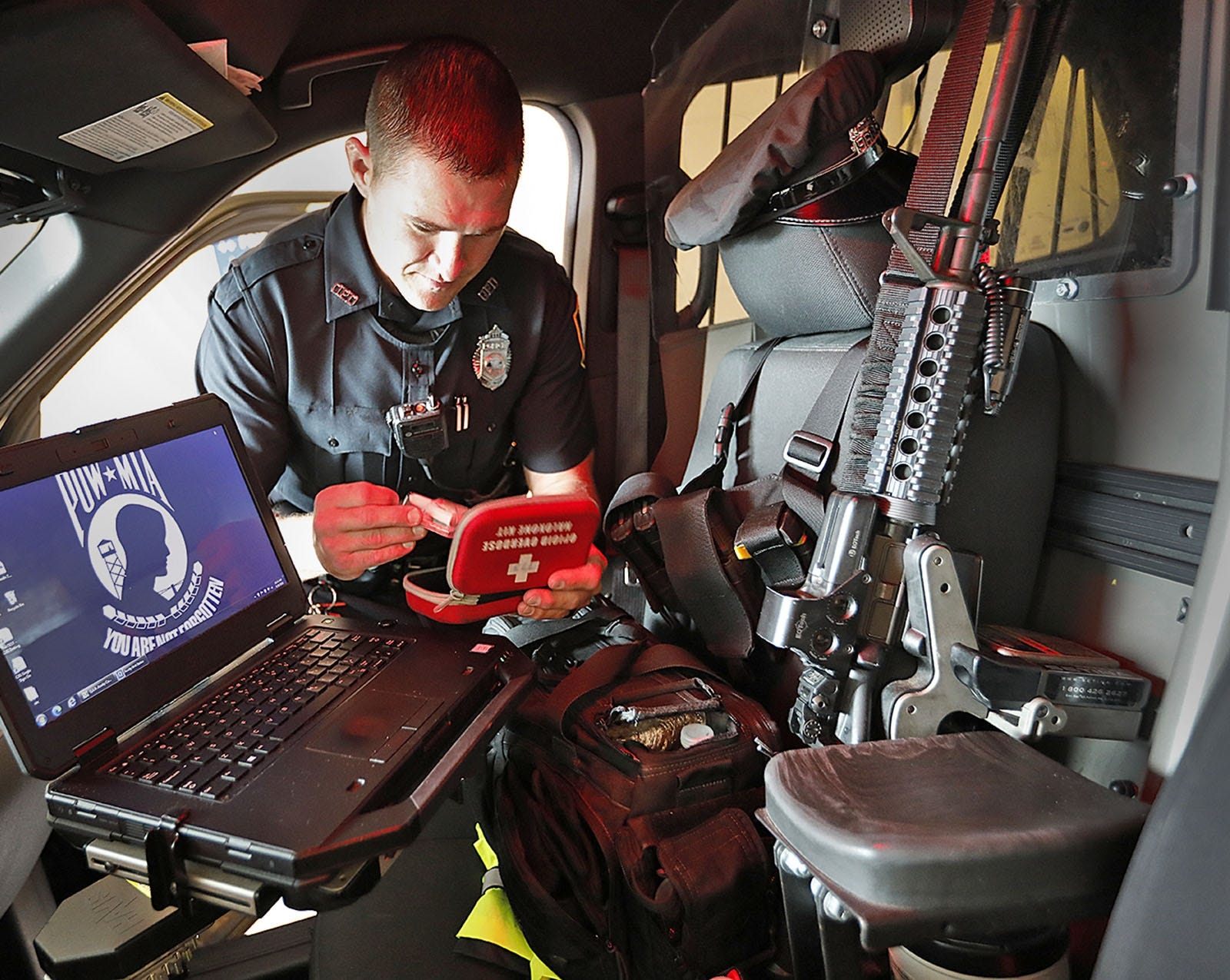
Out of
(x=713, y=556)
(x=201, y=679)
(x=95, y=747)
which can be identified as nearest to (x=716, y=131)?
(x=713, y=556)

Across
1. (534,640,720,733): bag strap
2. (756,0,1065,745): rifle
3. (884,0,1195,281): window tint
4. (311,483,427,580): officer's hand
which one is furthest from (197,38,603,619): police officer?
(884,0,1195,281): window tint

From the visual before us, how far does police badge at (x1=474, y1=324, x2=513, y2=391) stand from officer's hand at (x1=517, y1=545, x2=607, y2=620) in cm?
44

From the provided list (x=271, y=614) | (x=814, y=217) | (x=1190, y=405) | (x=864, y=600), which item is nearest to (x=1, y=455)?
(x=271, y=614)

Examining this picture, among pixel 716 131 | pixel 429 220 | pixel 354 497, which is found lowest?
pixel 354 497

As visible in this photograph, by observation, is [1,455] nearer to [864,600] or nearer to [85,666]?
[85,666]

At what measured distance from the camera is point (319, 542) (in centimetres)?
147

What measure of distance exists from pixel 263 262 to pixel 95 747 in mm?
1013

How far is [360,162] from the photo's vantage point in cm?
158

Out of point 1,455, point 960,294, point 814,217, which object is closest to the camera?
point 1,455

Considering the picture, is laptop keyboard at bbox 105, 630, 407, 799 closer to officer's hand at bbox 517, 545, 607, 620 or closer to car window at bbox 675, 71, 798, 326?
officer's hand at bbox 517, 545, 607, 620

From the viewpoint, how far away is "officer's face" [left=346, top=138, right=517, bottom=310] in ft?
4.60

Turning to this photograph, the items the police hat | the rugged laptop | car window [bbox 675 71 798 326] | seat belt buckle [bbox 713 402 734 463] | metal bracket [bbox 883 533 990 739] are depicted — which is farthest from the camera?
car window [bbox 675 71 798 326]

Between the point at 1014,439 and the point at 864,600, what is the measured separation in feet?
1.04

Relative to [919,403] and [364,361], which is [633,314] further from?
[919,403]
